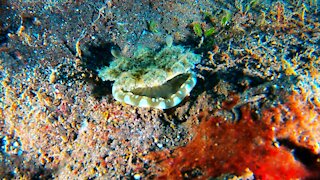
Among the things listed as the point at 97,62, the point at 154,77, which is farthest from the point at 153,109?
the point at 97,62

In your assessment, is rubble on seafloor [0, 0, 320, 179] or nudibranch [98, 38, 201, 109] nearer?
rubble on seafloor [0, 0, 320, 179]

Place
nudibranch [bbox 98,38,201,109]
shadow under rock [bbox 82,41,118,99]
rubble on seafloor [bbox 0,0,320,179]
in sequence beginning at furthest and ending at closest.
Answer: shadow under rock [bbox 82,41,118,99]
nudibranch [bbox 98,38,201,109]
rubble on seafloor [bbox 0,0,320,179]

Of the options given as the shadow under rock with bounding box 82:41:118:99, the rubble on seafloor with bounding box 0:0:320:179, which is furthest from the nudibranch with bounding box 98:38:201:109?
the shadow under rock with bounding box 82:41:118:99

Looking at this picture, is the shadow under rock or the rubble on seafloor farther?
the shadow under rock

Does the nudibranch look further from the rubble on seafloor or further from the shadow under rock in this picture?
the shadow under rock

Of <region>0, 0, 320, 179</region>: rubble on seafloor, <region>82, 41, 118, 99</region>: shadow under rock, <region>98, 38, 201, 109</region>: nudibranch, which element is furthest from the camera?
<region>82, 41, 118, 99</region>: shadow under rock
